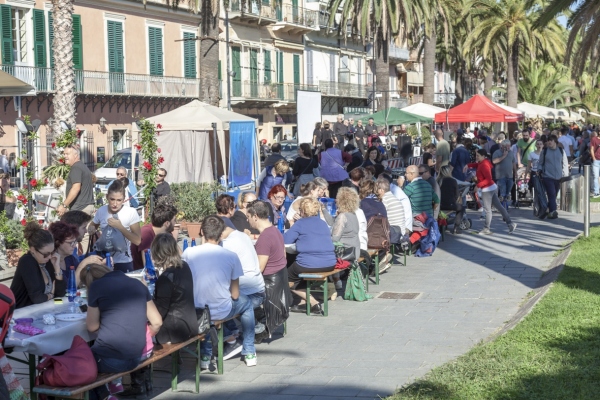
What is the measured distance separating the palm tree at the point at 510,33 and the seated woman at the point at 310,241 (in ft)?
106

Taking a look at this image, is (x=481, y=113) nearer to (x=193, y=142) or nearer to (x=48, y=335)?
(x=193, y=142)

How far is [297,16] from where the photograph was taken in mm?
49906

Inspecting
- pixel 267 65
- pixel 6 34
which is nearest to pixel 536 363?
pixel 6 34

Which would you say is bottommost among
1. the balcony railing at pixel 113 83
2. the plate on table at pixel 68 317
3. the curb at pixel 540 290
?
the curb at pixel 540 290

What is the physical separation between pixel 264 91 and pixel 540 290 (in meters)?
36.5

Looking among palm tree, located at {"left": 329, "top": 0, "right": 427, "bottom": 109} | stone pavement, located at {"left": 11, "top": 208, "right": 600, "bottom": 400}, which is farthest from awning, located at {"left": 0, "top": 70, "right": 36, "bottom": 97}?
palm tree, located at {"left": 329, "top": 0, "right": 427, "bottom": 109}

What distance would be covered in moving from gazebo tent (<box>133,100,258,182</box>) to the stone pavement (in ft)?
28.3

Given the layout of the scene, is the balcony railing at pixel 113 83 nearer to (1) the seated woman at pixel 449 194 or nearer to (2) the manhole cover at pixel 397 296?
(1) the seated woman at pixel 449 194

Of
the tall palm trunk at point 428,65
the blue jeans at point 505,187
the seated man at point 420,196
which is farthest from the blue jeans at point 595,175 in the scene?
the tall palm trunk at point 428,65

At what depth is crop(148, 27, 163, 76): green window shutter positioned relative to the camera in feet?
122

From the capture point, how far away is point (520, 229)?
17734mm

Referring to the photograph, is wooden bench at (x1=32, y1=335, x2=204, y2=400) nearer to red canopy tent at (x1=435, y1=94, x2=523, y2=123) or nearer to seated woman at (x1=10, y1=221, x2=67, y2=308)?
seated woman at (x1=10, y1=221, x2=67, y2=308)

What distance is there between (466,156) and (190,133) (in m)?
6.98

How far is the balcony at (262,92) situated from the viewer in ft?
145
